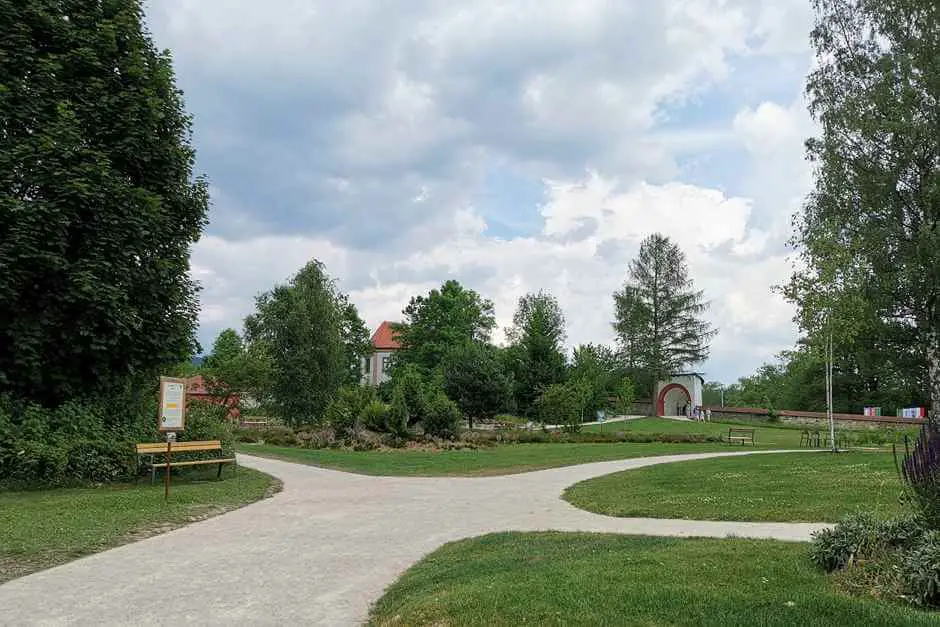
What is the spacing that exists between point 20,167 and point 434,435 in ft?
63.2

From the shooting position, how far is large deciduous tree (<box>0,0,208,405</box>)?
13.9 meters

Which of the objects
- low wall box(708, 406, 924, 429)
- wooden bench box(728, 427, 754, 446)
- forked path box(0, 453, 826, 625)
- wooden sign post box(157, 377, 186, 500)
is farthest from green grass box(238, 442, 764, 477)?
low wall box(708, 406, 924, 429)

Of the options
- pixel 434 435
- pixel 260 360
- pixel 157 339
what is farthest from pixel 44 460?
pixel 260 360

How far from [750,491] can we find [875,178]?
1776 cm

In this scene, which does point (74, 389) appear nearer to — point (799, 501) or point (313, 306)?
point (799, 501)

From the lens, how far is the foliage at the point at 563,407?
36156mm

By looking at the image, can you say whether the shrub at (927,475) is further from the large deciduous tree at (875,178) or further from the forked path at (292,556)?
the large deciduous tree at (875,178)

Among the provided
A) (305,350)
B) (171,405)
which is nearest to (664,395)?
(305,350)

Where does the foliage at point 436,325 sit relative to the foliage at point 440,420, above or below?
above

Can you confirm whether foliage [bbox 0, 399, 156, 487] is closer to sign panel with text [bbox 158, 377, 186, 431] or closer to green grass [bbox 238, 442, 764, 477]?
sign panel with text [bbox 158, 377, 186, 431]

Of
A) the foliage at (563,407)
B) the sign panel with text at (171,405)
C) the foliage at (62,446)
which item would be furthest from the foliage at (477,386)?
the sign panel with text at (171,405)

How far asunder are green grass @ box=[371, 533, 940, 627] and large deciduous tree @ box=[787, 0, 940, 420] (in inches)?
691

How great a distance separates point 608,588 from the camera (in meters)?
5.22

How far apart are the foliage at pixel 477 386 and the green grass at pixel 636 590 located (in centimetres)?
3186
